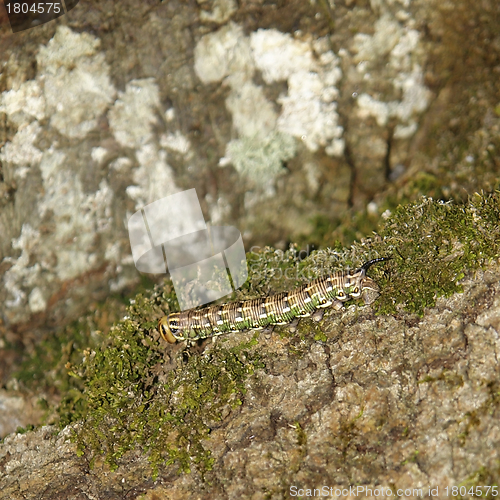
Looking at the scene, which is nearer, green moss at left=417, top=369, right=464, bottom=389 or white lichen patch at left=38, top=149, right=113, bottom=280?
green moss at left=417, top=369, right=464, bottom=389

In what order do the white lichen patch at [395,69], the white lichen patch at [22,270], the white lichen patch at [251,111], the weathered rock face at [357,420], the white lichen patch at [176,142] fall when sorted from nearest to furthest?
the weathered rock face at [357,420] → the white lichen patch at [395,69] → the white lichen patch at [251,111] → the white lichen patch at [176,142] → the white lichen patch at [22,270]

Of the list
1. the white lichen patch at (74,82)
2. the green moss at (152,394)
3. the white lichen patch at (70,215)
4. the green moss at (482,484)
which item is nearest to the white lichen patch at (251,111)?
the white lichen patch at (74,82)

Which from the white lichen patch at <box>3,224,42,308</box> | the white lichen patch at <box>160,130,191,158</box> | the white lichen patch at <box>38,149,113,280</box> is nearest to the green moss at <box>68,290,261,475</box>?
the white lichen patch at <box>38,149,113,280</box>

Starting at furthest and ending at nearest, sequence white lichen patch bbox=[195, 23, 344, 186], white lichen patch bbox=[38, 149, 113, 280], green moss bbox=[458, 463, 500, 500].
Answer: white lichen patch bbox=[38, 149, 113, 280], white lichen patch bbox=[195, 23, 344, 186], green moss bbox=[458, 463, 500, 500]

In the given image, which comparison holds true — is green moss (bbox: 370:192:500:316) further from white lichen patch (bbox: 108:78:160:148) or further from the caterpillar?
white lichen patch (bbox: 108:78:160:148)

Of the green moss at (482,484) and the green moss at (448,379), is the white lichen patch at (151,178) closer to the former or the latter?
the green moss at (448,379)

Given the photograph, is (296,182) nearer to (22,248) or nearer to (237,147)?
(237,147)
